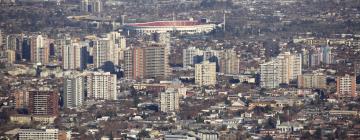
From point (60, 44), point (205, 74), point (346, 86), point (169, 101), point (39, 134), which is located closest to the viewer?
point (39, 134)

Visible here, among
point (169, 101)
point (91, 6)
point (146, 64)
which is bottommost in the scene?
point (169, 101)

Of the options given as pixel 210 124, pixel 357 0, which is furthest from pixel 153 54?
pixel 357 0

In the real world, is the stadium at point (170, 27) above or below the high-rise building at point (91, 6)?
below

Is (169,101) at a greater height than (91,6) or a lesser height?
lesser

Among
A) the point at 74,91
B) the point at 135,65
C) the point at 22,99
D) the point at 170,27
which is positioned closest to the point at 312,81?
the point at 135,65

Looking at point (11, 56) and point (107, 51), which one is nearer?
point (107, 51)

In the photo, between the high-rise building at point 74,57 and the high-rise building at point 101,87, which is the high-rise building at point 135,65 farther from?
the high-rise building at point 101,87

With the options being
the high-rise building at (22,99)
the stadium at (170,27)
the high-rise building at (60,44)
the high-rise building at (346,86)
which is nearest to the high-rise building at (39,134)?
the high-rise building at (22,99)

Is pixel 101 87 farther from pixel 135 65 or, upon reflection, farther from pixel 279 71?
pixel 279 71
